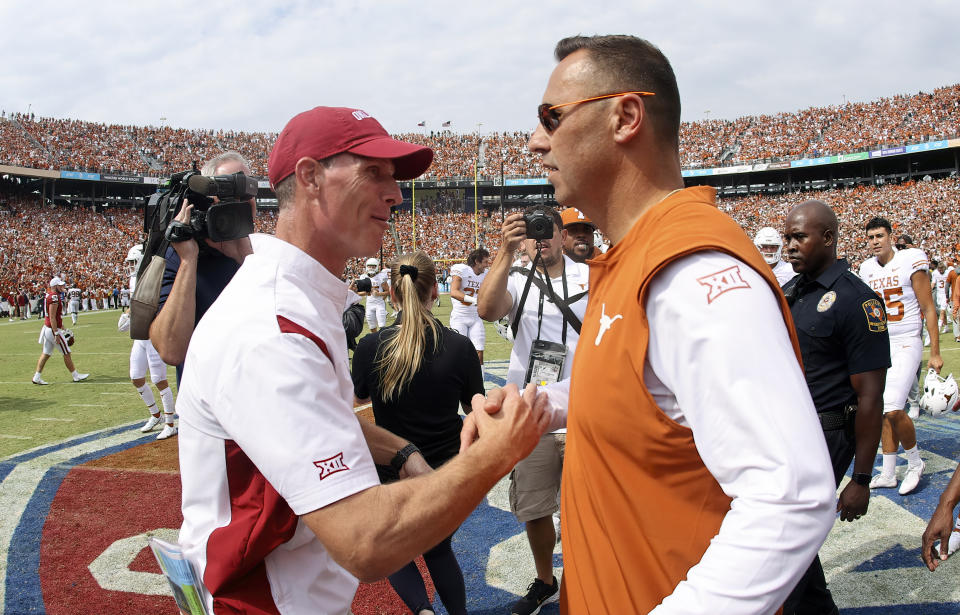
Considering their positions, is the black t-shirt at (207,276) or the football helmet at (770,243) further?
the football helmet at (770,243)

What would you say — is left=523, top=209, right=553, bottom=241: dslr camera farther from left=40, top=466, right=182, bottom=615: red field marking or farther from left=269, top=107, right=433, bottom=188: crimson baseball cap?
left=40, top=466, right=182, bottom=615: red field marking

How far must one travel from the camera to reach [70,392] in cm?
1080

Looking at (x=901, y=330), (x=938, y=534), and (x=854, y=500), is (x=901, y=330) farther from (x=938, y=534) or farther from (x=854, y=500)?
(x=938, y=534)

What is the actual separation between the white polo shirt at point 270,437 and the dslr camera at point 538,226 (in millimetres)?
2855

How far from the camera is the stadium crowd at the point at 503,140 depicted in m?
44.1

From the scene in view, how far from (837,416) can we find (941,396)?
2.84 metres

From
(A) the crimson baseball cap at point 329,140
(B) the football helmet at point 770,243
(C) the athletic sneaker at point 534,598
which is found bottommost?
(C) the athletic sneaker at point 534,598

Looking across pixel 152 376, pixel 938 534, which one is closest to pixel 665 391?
pixel 938 534

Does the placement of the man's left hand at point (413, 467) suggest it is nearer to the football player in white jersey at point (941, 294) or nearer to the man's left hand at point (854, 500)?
the man's left hand at point (854, 500)

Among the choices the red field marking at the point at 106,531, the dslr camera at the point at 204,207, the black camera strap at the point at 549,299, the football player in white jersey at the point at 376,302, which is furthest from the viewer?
the football player in white jersey at the point at 376,302

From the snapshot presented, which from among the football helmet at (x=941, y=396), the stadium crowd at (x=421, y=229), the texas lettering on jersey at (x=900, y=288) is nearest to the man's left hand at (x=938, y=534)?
the football helmet at (x=941, y=396)

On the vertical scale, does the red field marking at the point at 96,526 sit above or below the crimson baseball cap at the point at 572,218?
below

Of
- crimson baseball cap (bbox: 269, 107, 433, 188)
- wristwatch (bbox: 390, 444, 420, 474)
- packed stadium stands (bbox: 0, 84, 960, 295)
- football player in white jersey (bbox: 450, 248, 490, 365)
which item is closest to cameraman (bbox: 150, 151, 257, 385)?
crimson baseball cap (bbox: 269, 107, 433, 188)

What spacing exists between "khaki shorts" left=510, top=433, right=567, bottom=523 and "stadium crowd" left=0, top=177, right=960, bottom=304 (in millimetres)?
31658
